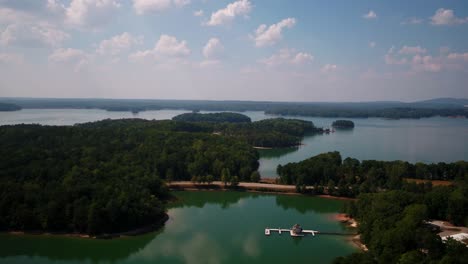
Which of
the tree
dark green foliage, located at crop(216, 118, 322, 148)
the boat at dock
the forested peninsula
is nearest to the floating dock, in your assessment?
the boat at dock

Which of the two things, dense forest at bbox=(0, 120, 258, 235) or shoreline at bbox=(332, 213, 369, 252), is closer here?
shoreline at bbox=(332, 213, 369, 252)

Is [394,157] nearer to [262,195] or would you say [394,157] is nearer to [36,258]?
[262,195]

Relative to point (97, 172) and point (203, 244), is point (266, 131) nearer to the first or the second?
A: point (97, 172)

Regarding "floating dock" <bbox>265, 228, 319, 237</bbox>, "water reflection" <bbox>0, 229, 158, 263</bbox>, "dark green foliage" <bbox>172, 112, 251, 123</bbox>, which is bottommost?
"water reflection" <bbox>0, 229, 158, 263</bbox>

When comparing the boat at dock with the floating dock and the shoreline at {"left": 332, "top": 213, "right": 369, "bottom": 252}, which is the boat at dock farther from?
the shoreline at {"left": 332, "top": 213, "right": 369, "bottom": 252}

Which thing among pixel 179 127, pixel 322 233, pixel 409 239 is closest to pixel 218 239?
pixel 322 233

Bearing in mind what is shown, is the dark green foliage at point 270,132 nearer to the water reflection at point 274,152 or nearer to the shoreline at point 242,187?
the water reflection at point 274,152
